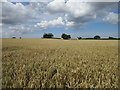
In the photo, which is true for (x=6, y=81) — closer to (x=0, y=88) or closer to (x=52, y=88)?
(x=0, y=88)

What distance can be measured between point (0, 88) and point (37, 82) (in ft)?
2.39

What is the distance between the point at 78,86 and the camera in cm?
274

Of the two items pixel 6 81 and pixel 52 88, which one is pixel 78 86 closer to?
pixel 52 88

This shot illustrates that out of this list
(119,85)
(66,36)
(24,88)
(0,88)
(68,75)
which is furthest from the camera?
(66,36)

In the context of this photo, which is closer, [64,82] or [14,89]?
[14,89]

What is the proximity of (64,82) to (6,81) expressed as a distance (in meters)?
1.23

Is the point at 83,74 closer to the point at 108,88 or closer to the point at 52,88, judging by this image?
the point at 108,88

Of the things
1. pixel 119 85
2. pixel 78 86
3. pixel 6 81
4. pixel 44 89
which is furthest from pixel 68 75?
pixel 6 81

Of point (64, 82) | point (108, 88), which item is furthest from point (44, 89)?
point (108, 88)

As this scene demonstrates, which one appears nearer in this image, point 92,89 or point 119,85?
point 92,89

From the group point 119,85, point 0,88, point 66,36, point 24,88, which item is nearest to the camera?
point 24,88

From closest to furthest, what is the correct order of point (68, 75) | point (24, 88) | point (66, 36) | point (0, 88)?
point (24, 88) → point (0, 88) → point (68, 75) → point (66, 36)

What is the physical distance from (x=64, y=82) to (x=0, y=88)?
1.32 metres

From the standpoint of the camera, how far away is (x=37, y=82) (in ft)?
9.21
